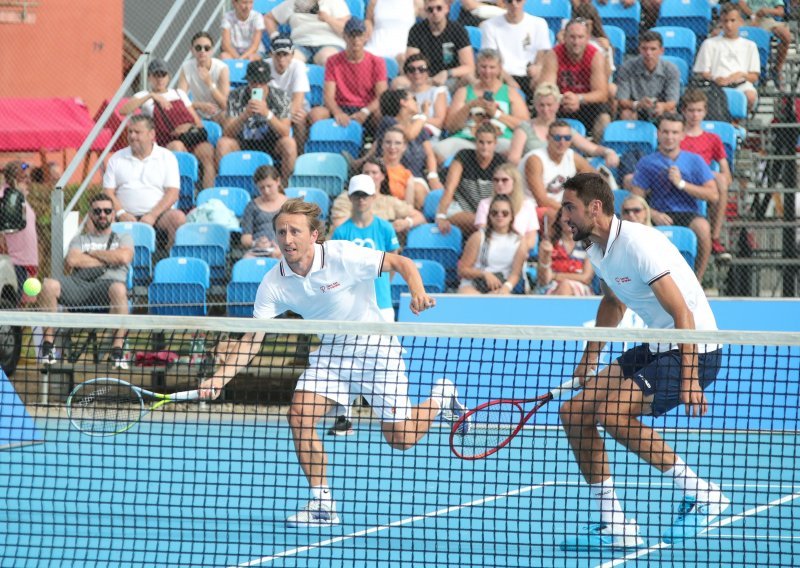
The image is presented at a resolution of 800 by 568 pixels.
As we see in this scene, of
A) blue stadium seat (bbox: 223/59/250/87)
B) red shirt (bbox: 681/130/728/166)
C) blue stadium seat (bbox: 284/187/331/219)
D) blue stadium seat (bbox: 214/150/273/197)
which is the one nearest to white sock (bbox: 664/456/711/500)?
red shirt (bbox: 681/130/728/166)

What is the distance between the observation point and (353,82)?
12406mm

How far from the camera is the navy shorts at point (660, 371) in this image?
5.75 meters

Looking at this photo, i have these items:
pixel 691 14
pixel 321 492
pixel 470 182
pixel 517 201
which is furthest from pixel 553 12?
pixel 321 492

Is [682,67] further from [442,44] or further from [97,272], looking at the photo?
[97,272]

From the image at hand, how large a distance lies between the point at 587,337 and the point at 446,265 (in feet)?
19.0

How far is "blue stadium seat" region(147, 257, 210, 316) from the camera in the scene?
10852mm

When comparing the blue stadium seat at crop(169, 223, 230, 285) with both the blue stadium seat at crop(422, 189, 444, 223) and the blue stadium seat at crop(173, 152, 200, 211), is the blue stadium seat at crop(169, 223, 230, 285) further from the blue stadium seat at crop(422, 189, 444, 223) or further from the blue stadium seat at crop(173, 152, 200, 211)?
the blue stadium seat at crop(422, 189, 444, 223)

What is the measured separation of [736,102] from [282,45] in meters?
4.35

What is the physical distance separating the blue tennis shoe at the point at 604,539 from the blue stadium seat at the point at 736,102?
6764 millimetres

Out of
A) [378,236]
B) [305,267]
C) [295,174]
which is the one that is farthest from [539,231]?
[305,267]

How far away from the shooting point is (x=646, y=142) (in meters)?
11.3

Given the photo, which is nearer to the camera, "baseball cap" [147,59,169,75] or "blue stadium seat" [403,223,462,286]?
"blue stadium seat" [403,223,462,286]

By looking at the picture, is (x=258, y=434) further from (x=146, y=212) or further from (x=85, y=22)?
(x=85, y=22)

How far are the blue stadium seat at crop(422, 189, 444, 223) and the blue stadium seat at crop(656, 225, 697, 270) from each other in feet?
6.54
